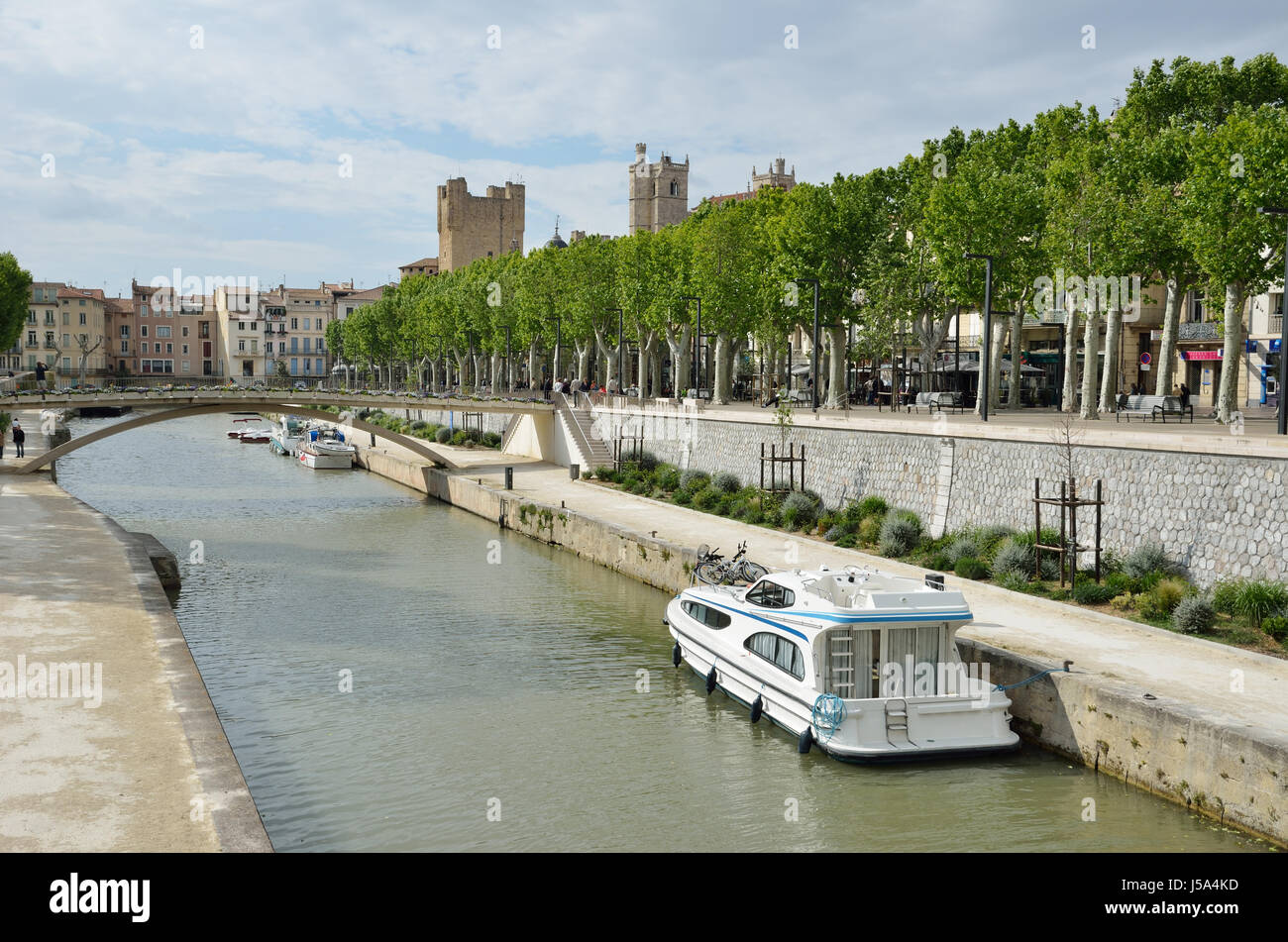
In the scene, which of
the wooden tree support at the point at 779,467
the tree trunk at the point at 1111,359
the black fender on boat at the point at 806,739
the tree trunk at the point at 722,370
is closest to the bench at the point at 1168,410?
the tree trunk at the point at 1111,359

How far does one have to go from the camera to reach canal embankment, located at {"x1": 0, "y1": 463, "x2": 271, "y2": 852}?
10680 millimetres

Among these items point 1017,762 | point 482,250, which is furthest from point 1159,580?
point 482,250

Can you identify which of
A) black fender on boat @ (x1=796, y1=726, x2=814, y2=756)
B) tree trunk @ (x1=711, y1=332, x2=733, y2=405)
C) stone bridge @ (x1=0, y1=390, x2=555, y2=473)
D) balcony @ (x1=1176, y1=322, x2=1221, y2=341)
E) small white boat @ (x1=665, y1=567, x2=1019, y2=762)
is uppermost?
balcony @ (x1=1176, y1=322, x2=1221, y2=341)

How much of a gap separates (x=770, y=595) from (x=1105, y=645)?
18.1 ft

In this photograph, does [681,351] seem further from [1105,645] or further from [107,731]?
[107,731]

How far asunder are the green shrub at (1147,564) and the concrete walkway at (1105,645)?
6.13 ft

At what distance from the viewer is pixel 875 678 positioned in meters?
17.5

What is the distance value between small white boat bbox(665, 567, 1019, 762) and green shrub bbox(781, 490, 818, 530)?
12940 mm

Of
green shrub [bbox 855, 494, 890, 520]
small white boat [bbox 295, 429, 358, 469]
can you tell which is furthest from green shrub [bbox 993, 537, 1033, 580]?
small white boat [bbox 295, 429, 358, 469]

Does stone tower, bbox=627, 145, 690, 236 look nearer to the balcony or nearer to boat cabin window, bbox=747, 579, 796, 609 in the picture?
the balcony
